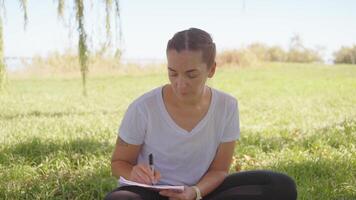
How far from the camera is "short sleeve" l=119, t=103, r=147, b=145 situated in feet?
8.09

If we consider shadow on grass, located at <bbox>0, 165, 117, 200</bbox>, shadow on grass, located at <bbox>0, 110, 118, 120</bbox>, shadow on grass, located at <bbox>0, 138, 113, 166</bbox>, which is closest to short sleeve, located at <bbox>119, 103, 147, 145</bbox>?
shadow on grass, located at <bbox>0, 165, 117, 200</bbox>

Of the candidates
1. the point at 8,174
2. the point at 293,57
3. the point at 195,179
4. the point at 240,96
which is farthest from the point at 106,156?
the point at 293,57

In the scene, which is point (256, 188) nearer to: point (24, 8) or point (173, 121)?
point (173, 121)

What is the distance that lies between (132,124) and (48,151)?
2.17m

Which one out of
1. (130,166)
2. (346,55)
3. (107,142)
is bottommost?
(346,55)

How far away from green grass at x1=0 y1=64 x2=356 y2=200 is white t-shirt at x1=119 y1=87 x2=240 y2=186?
102 centimetres

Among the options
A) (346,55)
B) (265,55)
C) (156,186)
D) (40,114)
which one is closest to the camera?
(156,186)

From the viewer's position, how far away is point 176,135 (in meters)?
2.51

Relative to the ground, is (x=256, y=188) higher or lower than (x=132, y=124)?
lower

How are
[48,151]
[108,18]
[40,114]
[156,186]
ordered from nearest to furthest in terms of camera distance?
1. [156,186]
2. [48,151]
3. [108,18]
4. [40,114]

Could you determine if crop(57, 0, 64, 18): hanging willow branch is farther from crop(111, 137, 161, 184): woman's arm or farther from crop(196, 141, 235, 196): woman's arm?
crop(196, 141, 235, 196): woman's arm

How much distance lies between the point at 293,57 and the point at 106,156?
25807 millimetres

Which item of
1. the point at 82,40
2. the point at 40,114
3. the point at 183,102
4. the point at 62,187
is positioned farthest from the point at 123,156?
the point at 40,114

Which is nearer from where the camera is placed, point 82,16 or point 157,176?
point 157,176
